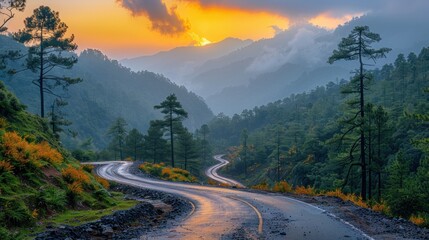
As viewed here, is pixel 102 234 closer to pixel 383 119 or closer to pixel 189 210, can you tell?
pixel 189 210

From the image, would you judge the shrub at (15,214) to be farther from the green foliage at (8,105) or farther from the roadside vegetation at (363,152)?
the roadside vegetation at (363,152)

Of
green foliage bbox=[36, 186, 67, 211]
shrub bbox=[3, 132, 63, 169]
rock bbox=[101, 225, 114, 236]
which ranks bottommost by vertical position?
rock bbox=[101, 225, 114, 236]

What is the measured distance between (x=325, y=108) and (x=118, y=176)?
12959 centimetres

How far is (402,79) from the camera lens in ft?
412

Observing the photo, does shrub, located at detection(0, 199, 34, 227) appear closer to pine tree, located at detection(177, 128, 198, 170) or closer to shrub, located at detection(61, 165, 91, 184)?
shrub, located at detection(61, 165, 91, 184)

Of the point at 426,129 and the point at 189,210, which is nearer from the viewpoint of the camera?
the point at 189,210

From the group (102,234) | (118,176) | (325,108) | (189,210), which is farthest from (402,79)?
(102,234)

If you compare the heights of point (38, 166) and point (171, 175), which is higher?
point (38, 166)

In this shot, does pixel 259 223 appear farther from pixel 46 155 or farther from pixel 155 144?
pixel 155 144

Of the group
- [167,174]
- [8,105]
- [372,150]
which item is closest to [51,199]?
[8,105]

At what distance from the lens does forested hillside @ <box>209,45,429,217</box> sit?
1134 inches

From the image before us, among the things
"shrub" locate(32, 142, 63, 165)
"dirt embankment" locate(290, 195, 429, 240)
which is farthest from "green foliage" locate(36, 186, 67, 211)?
"dirt embankment" locate(290, 195, 429, 240)

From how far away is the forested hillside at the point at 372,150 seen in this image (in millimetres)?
28812

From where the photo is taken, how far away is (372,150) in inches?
1528
